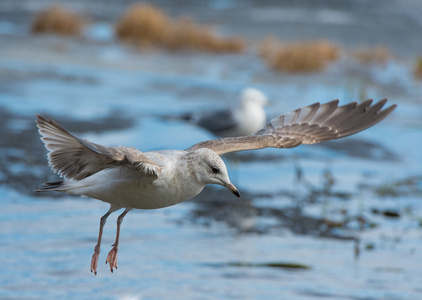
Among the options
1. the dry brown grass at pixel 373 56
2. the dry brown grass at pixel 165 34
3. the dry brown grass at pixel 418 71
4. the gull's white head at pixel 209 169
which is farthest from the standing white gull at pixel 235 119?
the dry brown grass at pixel 165 34

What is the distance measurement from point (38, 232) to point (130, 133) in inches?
169

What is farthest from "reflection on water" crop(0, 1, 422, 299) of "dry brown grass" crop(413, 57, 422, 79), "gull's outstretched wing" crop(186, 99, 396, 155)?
"dry brown grass" crop(413, 57, 422, 79)

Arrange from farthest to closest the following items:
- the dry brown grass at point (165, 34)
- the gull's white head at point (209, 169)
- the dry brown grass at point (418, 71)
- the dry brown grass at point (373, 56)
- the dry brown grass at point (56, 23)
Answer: the dry brown grass at point (56, 23) < the dry brown grass at point (165, 34) < the dry brown grass at point (373, 56) < the dry brown grass at point (418, 71) < the gull's white head at point (209, 169)

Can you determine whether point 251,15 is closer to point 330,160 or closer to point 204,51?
point 204,51

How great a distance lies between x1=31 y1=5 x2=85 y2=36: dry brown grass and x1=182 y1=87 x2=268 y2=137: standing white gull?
10.6 m

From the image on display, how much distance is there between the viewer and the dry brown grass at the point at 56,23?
20.6 meters

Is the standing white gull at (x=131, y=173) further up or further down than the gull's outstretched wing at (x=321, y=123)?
further down

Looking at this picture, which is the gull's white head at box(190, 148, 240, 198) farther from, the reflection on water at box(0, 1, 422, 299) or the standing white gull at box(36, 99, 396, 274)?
the reflection on water at box(0, 1, 422, 299)

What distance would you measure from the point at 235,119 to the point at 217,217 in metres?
2.64

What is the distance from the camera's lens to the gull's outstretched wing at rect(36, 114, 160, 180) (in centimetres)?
446

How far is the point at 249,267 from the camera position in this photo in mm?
6957

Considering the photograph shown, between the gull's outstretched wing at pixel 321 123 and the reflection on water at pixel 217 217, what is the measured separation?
1.23 metres

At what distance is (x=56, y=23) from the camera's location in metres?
20.8

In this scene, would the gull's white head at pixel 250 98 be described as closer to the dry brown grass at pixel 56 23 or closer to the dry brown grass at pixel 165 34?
the dry brown grass at pixel 165 34
